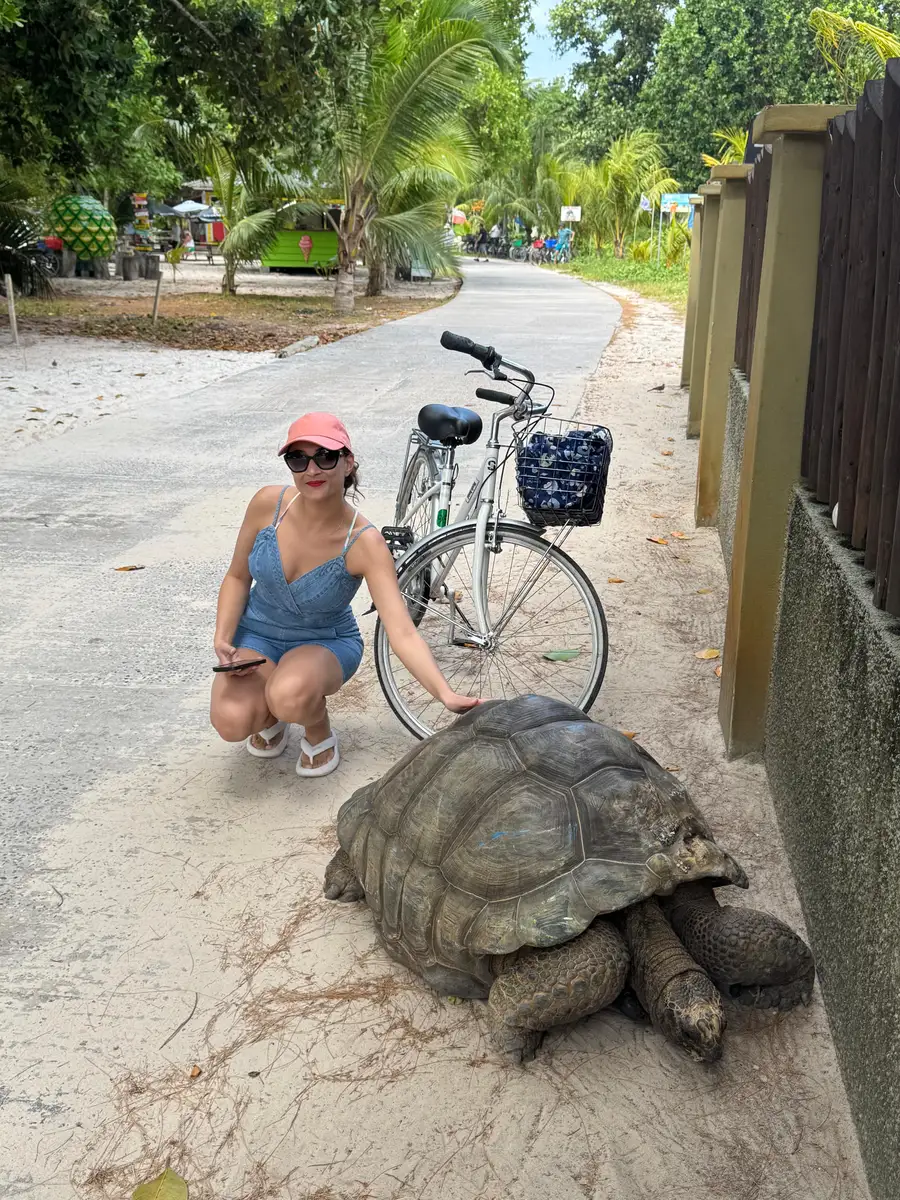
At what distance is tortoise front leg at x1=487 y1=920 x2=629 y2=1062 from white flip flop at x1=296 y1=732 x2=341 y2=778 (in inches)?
59.1

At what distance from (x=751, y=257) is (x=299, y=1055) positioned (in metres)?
5.13

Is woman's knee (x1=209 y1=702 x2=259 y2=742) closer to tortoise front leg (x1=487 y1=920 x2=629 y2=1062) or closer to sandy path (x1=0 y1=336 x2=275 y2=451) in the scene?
tortoise front leg (x1=487 y1=920 x2=629 y2=1062)

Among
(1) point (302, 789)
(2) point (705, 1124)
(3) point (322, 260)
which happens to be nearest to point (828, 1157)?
(2) point (705, 1124)

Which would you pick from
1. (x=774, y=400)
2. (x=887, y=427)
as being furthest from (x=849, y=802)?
(x=774, y=400)

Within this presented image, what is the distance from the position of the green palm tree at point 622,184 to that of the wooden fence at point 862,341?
138 feet

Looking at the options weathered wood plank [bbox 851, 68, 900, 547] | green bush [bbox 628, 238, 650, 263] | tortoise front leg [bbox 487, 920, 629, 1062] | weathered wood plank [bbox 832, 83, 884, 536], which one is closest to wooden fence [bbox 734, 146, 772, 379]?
weathered wood plank [bbox 832, 83, 884, 536]

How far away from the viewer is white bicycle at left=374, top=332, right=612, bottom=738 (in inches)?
154

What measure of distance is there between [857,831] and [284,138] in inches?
583

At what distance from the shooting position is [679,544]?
23.6ft

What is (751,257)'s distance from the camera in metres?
6.41

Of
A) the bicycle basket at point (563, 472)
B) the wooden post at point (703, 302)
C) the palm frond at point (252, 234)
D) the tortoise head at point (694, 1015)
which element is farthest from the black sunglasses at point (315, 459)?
the palm frond at point (252, 234)

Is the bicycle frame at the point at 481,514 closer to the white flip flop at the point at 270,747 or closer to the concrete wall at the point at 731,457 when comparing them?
the white flip flop at the point at 270,747

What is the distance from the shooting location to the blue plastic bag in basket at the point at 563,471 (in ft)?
12.7

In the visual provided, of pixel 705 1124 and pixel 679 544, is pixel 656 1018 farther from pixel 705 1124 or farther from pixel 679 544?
pixel 679 544
